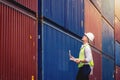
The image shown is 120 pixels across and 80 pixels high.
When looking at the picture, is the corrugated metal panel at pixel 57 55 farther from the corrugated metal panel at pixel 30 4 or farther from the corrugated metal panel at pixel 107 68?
the corrugated metal panel at pixel 107 68

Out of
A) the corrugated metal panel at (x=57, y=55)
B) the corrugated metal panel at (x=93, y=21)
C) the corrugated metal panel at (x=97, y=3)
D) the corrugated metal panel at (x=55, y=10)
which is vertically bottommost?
the corrugated metal panel at (x=57, y=55)

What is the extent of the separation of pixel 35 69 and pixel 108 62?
18.5 m

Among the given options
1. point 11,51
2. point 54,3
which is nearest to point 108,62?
point 54,3

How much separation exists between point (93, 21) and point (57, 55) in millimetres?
9006

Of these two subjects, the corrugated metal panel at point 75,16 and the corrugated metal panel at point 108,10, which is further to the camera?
the corrugated metal panel at point 108,10

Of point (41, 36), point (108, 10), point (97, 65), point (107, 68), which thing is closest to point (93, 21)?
point (97, 65)

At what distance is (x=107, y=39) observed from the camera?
27938 millimetres

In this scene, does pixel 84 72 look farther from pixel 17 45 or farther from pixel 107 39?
pixel 107 39

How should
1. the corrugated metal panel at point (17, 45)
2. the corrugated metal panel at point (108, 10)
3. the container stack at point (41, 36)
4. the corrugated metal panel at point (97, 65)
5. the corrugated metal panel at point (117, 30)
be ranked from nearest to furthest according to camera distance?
the corrugated metal panel at point (17, 45) < the container stack at point (41, 36) < the corrugated metal panel at point (97, 65) < the corrugated metal panel at point (108, 10) < the corrugated metal panel at point (117, 30)

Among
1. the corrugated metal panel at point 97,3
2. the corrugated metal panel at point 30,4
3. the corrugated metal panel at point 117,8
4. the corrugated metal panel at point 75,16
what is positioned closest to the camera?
the corrugated metal panel at point 30,4

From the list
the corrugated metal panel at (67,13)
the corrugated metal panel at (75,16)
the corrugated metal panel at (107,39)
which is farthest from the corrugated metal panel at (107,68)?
the corrugated metal panel at (67,13)

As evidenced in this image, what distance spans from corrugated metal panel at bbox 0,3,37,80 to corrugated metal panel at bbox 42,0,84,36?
4.91 ft

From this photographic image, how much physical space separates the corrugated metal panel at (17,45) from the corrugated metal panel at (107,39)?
16141 mm

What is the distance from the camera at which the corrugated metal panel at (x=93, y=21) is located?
18.7 metres
